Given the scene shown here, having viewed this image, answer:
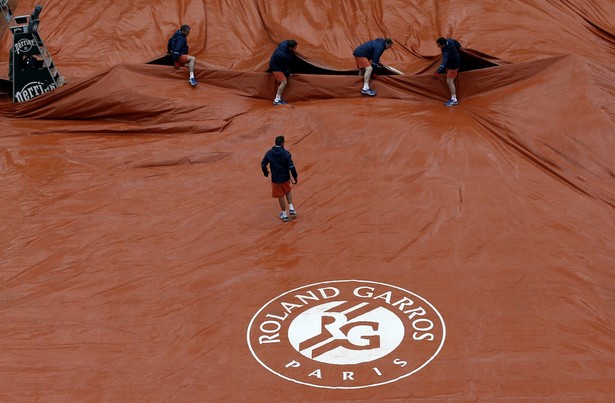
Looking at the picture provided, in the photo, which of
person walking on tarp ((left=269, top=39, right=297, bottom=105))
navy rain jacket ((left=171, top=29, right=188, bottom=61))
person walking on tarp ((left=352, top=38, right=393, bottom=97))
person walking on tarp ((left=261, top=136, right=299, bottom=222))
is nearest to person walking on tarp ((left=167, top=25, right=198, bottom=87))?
navy rain jacket ((left=171, top=29, right=188, bottom=61))

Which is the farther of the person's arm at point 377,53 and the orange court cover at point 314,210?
the person's arm at point 377,53

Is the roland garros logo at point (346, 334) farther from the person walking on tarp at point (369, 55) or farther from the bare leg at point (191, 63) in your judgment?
the bare leg at point (191, 63)

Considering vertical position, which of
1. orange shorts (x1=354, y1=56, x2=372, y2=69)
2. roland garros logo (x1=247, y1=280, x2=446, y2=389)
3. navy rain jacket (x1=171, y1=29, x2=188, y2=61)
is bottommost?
roland garros logo (x1=247, y1=280, x2=446, y2=389)

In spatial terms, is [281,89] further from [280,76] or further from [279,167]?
[279,167]

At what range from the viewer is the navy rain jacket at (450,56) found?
12.9 meters

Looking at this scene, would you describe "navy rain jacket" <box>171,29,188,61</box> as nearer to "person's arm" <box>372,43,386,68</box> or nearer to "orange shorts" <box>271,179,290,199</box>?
"person's arm" <box>372,43,386,68</box>

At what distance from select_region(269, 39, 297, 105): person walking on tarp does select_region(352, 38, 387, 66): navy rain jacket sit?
105cm

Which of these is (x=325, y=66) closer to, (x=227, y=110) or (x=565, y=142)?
(x=227, y=110)

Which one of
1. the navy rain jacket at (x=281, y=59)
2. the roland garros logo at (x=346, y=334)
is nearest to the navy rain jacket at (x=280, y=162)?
the roland garros logo at (x=346, y=334)

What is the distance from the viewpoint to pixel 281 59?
44.4 feet

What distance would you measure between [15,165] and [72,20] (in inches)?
176

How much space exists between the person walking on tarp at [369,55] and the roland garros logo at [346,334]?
5087mm

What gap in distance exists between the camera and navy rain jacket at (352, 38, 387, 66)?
528 inches

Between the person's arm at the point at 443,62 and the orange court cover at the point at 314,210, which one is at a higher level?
the person's arm at the point at 443,62
